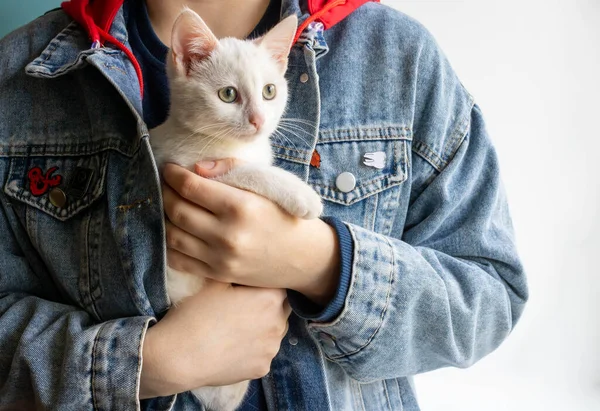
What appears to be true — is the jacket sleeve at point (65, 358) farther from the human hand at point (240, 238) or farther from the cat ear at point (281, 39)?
the cat ear at point (281, 39)

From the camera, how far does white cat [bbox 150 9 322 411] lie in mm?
932

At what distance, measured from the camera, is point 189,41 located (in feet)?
3.12

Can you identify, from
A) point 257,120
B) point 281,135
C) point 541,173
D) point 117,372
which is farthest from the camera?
point 541,173

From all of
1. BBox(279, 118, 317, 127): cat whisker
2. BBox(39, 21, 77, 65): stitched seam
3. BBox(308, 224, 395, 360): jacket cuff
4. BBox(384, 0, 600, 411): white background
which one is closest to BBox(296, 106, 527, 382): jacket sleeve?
BBox(308, 224, 395, 360): jacket cuff

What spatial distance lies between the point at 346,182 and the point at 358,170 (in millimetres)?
36

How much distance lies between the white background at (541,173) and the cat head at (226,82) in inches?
29.6

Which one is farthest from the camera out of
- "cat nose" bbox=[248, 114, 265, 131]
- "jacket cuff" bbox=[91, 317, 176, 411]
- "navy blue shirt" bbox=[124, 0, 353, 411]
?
"navy blue shirt" bbox=[124, 0, 353, 411]

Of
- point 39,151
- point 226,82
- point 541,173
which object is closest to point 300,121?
point 226,82

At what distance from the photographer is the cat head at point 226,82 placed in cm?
94

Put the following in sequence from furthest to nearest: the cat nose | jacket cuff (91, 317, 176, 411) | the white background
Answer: the white background < the cat nose < jacket cuff (91, 317, 176, 411)

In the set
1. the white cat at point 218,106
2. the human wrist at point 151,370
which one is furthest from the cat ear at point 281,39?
the human wrist at point 151,370

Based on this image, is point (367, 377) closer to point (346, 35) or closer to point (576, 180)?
point (346, 35)

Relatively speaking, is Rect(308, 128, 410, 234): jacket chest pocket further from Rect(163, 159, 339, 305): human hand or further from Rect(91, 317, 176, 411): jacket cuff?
Rect(91, 317, 176, 411): jacket cuff

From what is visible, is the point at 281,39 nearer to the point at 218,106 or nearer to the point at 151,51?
the point at 218,106
